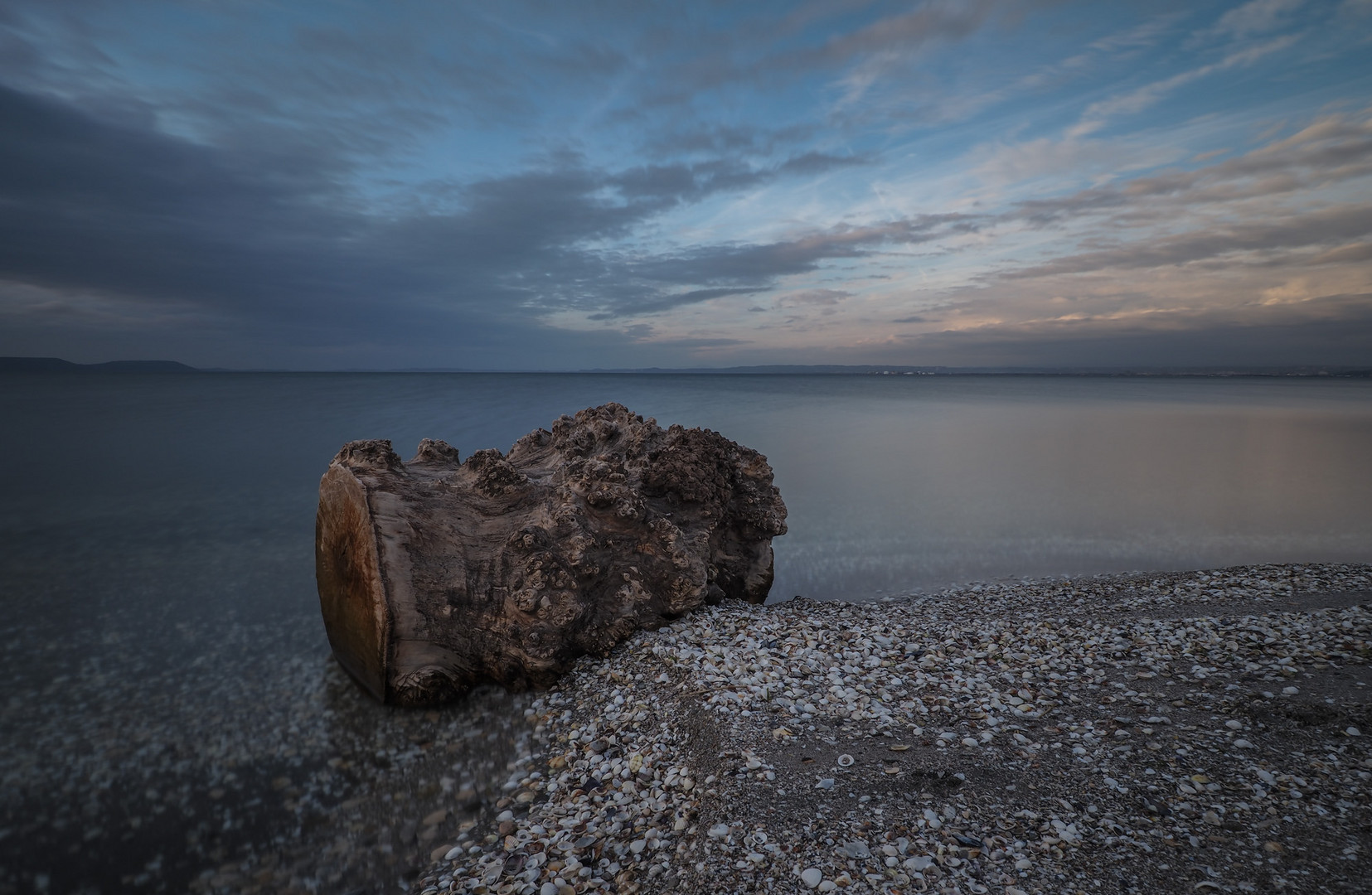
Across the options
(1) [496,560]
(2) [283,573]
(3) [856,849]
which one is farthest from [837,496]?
(3) [856,849]

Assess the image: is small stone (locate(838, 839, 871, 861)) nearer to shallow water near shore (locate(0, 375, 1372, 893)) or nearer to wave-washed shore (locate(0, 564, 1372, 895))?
wave-washed shore (locate(0, 564, 1372, 895))

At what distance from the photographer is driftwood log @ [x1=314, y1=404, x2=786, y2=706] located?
4957mm

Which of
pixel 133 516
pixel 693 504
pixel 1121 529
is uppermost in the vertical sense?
pixel 693 504

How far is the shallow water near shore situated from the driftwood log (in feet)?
1.58

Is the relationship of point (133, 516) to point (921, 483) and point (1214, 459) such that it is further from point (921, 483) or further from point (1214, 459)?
point (1214, 459)

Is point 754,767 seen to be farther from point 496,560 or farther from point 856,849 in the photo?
point 496,560

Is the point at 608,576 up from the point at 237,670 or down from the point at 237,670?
up

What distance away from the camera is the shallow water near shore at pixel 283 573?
3738 millimetres

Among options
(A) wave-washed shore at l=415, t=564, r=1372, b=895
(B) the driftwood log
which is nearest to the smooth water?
(B) the driftwood log

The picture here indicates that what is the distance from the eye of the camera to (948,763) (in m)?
3.48

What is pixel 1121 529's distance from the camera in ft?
36.6

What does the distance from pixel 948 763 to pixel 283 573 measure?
28.3 ft

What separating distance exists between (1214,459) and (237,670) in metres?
24.4

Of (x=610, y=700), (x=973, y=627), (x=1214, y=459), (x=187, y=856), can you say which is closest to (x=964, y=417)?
(x=1214, y=459)
